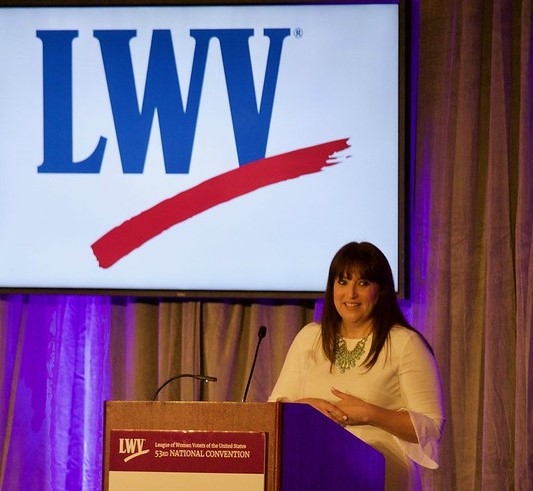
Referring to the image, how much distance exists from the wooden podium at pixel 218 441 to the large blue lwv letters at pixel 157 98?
7.78 feet

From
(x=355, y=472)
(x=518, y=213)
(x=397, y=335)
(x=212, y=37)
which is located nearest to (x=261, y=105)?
(x=212, y=37)

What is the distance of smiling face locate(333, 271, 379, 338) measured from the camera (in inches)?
120

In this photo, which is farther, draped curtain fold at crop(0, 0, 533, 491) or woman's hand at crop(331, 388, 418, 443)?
draped curtain fold at crop(0, 0, 533, 491)

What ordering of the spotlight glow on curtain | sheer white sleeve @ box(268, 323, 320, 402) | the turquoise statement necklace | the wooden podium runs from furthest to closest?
the spotlight glow on curtain → sheer white sleeve @ box(268, 323, 320, 402) → the turquoise statement necklace → the wooden podium

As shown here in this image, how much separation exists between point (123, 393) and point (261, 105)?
1.38 meters

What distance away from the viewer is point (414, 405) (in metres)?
2.89

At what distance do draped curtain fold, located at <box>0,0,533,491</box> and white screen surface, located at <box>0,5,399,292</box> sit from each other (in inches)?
7.8

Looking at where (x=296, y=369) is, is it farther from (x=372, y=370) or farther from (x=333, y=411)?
(x=333, y=411)

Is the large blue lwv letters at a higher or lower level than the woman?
higher

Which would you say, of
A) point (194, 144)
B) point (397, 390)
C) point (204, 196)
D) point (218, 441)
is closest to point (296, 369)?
point (397, 390)

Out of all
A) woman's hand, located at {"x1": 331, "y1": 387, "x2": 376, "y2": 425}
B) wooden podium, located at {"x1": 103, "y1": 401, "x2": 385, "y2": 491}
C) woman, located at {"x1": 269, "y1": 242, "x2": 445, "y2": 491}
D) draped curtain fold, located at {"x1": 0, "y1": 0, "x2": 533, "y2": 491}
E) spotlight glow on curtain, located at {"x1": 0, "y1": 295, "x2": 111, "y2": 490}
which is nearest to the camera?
wooden podium, located at {"x1": 103, "y1": 401, "x2": 385, "y2": 491}

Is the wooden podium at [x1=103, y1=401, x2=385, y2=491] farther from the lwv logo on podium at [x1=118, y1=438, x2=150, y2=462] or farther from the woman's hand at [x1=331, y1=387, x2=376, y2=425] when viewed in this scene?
the woman's hand at [x1=331, y1=387, x2=376, y2=425]

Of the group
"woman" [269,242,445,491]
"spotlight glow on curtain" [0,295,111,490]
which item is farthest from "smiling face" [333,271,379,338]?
"spotlight glow on curtain" [0,295,111,490]

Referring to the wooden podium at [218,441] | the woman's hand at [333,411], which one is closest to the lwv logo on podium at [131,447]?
the wooden podium at [218,441]
